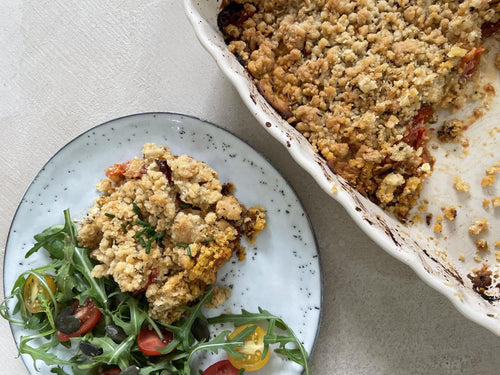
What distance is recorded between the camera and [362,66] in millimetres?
1247

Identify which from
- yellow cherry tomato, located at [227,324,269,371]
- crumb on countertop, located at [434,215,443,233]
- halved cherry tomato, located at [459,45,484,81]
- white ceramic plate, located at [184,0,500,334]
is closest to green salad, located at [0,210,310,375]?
yellow cherry tomato, located at [227,324,269,371]

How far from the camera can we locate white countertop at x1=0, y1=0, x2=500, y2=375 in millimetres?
1489

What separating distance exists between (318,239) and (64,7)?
1.16 metres

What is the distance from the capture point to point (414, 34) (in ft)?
4.14

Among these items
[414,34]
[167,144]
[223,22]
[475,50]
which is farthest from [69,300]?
[475,50]

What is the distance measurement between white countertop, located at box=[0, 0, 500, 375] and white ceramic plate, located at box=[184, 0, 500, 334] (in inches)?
7.0

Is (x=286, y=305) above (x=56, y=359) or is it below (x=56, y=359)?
below

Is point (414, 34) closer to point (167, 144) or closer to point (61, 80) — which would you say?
point (167, 144)

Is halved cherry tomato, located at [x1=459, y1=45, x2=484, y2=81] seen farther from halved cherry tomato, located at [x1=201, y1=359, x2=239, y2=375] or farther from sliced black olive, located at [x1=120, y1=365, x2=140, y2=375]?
sliced black olive, located at [x1=120, y1=365, x2=140, y2=375]

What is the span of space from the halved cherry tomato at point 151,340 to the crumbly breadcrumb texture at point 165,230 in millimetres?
60

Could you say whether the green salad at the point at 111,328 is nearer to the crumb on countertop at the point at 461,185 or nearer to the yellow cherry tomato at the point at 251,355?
the yellow cherry tomato at the point at 251,355

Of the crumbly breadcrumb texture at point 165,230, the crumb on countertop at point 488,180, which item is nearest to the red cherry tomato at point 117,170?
the crumbly breadcrumb texture at point 165,230

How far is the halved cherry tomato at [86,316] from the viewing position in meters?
1.40

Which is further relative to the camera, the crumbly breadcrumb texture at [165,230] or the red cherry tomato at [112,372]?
the red cherry tomato at [112,372]
